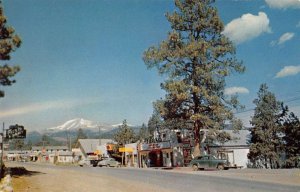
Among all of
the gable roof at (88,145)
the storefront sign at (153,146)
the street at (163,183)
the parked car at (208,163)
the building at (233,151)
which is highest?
the gable roof at (88,145)

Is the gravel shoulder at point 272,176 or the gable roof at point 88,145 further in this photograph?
the gable roof at point 88,145

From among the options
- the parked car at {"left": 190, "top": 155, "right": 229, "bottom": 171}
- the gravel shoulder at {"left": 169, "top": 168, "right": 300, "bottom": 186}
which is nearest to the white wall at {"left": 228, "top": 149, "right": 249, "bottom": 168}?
the parked car at {"left": 190, "top": 155, "right": 229, "bottom": 171}

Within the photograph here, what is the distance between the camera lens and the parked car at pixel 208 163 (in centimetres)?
4347

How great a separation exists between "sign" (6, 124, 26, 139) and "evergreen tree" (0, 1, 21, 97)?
9.55ft

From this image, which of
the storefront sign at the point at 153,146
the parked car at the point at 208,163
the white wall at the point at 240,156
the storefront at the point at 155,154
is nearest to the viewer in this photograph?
the parked car at the point at 208,163

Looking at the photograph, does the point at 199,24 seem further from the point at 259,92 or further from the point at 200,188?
the point at 200,188

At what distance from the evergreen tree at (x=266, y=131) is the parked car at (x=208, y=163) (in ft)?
37.0

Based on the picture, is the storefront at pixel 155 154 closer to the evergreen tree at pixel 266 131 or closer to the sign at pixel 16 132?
the evergreen tree at pixel 266 131

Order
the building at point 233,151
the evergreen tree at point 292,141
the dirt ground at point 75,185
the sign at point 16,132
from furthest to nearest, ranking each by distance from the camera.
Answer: the building at point 233,151, the evergreen tree at point 292,141, the sign at point 16,132, the dirt ground at point 75,185

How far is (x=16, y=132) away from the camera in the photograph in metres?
25.7

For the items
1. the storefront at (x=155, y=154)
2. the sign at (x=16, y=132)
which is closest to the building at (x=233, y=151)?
the storefront at (x=155, y=154)

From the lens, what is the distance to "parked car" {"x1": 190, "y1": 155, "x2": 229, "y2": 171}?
43469 millimetres

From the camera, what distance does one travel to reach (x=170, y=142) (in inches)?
2437

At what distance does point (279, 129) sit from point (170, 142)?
1661 cm
